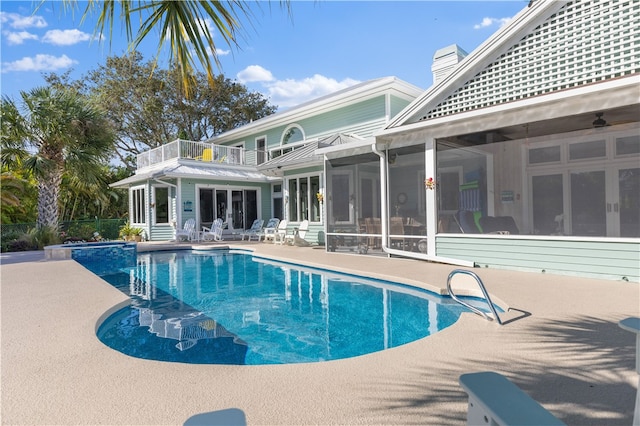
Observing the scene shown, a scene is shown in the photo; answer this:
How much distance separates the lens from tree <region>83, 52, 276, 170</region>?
23.0 meters

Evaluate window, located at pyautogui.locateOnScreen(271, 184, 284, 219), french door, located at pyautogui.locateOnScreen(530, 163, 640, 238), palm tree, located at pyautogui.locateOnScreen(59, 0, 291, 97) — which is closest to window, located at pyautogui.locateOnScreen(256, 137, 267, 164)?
window, located at pyautogui.locateOnScreen(271, 184, 284, 219)

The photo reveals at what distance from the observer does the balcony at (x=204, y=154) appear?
16.0m

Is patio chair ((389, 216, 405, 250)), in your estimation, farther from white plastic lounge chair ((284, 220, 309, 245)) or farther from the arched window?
the arched window

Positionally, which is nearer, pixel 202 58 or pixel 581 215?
pixel 202 58

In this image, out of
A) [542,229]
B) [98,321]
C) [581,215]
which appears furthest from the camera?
[542,229]

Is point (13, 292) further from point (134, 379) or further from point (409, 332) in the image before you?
point (409, 332)

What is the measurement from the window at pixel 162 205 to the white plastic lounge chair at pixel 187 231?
1.65 metres

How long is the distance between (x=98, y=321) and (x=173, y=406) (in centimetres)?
252

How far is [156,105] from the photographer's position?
2322cm

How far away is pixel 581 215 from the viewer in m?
9.07

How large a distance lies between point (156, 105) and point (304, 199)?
49.1ft

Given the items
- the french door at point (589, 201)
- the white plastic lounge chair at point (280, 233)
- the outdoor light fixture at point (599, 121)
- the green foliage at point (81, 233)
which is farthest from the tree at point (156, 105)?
the outdoor light fixture at point (599, 121)

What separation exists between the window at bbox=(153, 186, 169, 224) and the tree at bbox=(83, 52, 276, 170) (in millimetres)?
8274

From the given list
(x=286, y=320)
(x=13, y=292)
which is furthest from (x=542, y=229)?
(x=13, y=292)
